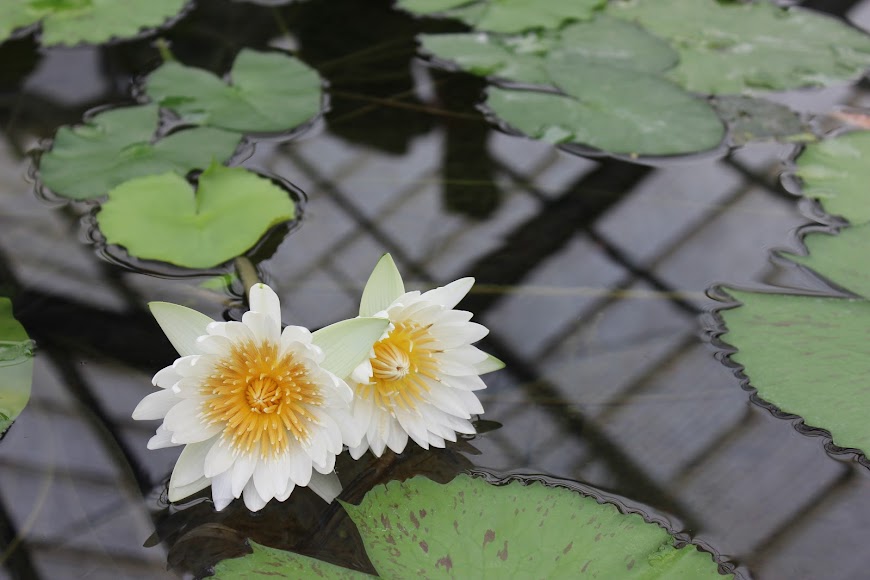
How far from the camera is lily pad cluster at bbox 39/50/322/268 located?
192 centimetres

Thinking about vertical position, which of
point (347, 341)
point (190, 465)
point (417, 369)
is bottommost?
point (190, 465)

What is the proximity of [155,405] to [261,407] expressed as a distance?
186 mm

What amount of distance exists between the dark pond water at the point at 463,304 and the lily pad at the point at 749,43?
0.12 m

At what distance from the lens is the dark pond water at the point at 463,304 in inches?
54.9

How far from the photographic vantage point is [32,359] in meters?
1.67

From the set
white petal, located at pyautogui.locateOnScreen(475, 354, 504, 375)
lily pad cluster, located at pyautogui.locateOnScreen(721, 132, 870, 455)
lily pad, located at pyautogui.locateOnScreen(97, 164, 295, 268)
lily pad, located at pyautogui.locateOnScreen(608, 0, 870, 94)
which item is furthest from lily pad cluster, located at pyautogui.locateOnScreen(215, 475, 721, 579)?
lily pad, located at pyautogui.locateOnScreen(608, 0, 870, 94)

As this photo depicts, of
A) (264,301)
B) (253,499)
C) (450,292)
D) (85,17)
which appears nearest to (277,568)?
(253,499)

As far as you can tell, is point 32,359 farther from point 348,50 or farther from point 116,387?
point 348,50

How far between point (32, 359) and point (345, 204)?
892mm

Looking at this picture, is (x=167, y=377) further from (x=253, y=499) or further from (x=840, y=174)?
(x=840, y=174)

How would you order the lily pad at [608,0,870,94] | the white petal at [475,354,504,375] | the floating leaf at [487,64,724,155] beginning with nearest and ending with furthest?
1. the white petal at [475,354,504,375]
2. the floating leaf at [487,64,724,155]
3. the lily pad at [608,0,870,94]

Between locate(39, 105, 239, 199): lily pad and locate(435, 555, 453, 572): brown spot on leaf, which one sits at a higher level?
locate(39, 105, 239, 199): lily pad

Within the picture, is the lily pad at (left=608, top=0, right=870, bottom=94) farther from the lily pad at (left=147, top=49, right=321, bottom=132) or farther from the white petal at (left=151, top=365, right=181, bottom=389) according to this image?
the white petal at (left=151, top=365, right=181, bottom=389)

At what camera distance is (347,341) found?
1298mm
